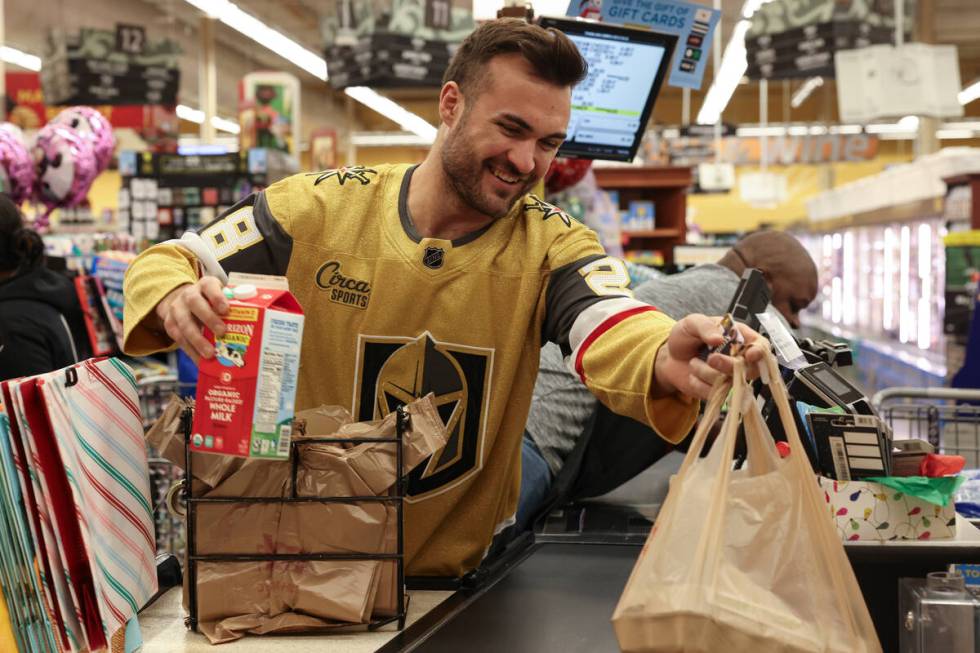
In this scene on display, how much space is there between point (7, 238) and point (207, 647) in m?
2.95

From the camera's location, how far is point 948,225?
901 centimetres

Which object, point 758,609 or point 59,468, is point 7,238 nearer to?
point 59,468

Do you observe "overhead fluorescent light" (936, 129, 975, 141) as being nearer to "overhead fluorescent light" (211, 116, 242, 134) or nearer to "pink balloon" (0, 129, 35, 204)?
"overhead fluorescent light" (211, 116, 242, 134)

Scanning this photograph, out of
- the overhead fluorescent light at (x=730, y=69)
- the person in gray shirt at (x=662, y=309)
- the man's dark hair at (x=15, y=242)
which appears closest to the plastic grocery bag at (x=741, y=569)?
the person in gray shirt at (x=662, y=309)

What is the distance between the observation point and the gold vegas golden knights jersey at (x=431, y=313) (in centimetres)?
210

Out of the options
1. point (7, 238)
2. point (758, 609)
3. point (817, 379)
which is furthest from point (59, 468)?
point (7, 238)

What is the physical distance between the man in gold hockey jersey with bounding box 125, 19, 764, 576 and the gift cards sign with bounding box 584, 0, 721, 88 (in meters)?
1.25

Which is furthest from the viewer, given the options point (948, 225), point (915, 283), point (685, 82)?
point (915, 283)

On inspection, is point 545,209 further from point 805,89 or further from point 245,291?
point 805,89

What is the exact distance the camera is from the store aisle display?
1537mm

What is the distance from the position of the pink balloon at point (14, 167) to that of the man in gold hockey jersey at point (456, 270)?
14.4ft

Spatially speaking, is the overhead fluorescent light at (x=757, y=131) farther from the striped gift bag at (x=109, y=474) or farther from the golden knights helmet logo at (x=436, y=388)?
the striped gift bag at (x=109, y=474)

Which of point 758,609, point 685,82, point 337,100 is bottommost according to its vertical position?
point 758,609

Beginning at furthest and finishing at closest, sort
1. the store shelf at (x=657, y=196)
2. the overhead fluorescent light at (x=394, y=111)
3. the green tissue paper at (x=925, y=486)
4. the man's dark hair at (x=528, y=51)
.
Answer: the overhead fluorescent light at (x=394, y=111) < the store shelf at (x=657, y=196) < the man's dark hair at (x=528, y=51) < the green tissue paper at (x=925, y=486)
